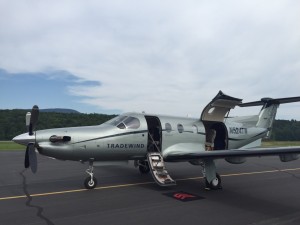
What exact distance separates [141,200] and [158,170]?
2.21 meters

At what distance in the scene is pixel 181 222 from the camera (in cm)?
681

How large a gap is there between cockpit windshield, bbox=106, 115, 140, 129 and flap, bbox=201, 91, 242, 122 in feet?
11.4

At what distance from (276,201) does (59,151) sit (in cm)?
714

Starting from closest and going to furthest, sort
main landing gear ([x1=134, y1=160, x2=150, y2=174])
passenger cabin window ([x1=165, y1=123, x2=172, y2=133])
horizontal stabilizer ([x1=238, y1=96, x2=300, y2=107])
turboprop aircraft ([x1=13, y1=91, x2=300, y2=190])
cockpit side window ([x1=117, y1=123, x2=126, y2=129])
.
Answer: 1. turboprop aircraft ([x1=13, y1=91, x2=300, y2=190])
2. cockpit side window ([x1=117, y1=123, x2=126, y2=129])
3. passenger cabin window ([x1=165, y1=123, x2=172, y2=133])
4. main landing gear ([x1=134, y1=160, x2=150, y2=174])
5. horizontal stabilizer ([x1=238, y1=96, x2=300, y2=107])

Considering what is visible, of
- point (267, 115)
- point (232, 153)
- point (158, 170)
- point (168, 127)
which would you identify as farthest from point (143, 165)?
point (267, 115)

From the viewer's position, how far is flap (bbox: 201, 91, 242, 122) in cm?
1238

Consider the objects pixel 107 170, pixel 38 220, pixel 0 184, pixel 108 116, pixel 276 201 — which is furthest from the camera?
pixel 108 116

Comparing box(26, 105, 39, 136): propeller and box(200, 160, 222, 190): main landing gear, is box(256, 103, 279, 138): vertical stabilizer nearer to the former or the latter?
box(200, 160, 222, 190): main landing gear

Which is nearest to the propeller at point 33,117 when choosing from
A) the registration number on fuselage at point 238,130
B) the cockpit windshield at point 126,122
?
the cockpit windshield at point 126,122

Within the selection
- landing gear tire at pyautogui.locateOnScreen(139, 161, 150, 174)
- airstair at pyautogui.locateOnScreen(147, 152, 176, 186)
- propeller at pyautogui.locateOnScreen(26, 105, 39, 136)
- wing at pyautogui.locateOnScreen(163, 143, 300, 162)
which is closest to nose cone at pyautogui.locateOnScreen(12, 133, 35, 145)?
propeller at pyautogui.locateOnScreen(26, 105, 39, 136)

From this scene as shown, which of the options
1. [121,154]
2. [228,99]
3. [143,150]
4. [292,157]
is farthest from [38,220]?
[228,99]

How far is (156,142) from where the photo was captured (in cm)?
Answer: 1201

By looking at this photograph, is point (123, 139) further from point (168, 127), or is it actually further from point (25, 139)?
point (25, 139)

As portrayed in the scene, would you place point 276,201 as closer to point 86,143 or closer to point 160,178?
point 160,178
